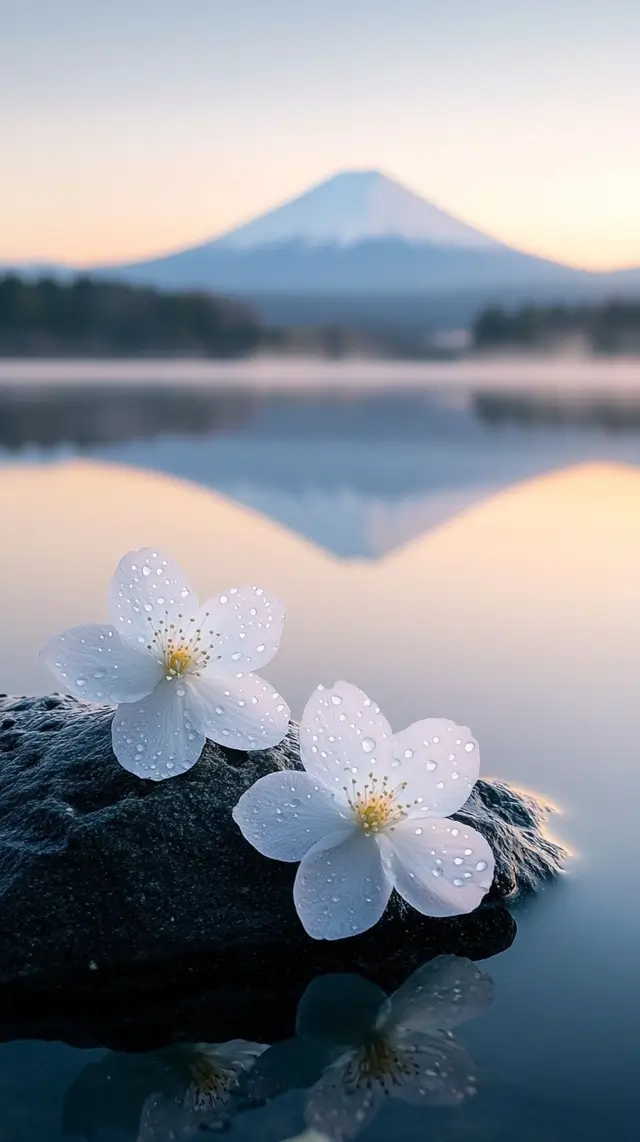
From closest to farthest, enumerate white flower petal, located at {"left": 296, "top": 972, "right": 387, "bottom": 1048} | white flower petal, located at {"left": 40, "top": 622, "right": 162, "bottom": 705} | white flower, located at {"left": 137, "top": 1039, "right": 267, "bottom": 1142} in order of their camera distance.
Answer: white flower, located at {"left": 137, "top": 1039, "right": 267, "bottom": 1142}, white flower petal, located at {"left": 296, "top": 972, "right": 387, "bottom": 1048}, white flower petal, located at {"left": 40, "top": 622, "right": 162, "bottom": 705}

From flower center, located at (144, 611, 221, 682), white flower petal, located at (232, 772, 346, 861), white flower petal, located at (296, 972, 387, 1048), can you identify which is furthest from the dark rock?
flower center, located at (144, 611, 221, 682)

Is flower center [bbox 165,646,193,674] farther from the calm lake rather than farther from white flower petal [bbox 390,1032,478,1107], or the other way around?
white flower petal [bbox 390,1032,478,1107]

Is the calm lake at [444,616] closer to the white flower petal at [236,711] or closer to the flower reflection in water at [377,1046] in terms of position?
the flower reflection in water at [377,1046]

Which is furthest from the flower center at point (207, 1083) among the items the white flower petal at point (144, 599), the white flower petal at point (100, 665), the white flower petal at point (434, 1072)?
the white flower petal at point (144, 599)

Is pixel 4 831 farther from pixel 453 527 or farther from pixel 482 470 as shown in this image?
pixel 482 470

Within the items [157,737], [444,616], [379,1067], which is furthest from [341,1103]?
[444,616]
